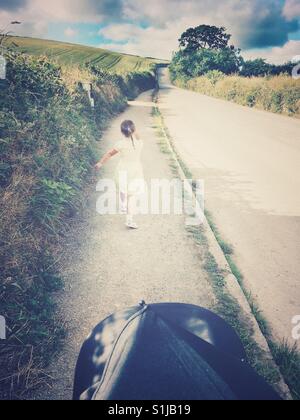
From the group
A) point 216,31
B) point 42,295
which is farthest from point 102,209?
point 216,31

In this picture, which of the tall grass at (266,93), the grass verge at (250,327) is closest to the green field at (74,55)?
the tall grass at (266,93)

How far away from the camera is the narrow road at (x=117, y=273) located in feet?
10.1

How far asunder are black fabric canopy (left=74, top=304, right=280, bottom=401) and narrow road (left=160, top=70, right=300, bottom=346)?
185 centimetres

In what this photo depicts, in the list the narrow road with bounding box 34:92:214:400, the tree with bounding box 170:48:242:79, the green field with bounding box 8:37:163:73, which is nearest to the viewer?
the narrow road with bounding box 34:92:214:400

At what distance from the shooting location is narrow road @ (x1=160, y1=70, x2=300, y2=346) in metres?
3.90

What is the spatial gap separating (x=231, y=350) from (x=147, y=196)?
4.57 meters

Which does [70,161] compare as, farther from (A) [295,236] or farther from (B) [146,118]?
(B) [146,118]

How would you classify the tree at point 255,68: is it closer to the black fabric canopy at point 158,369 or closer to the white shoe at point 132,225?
the white shoe at point 132,225

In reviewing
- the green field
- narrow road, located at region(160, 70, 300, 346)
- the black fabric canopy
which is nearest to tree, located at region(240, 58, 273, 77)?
the green field

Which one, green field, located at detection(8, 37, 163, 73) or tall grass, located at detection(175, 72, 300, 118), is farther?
green field, located at detection(8, 37, 163, 73)

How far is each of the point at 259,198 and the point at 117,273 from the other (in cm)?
407

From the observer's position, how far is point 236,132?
13180 mm

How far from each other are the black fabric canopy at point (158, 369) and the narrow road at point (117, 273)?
1.05 meters

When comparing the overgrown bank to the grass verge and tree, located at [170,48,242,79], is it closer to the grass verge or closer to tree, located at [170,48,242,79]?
the grass verge
